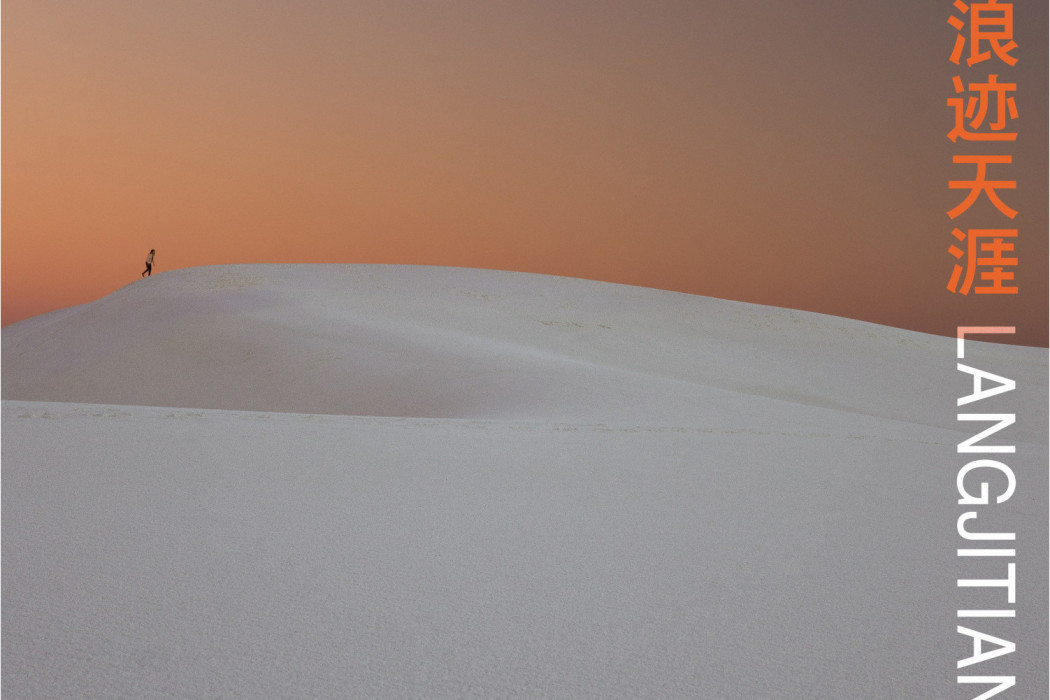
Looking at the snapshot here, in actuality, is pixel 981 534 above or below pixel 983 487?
below

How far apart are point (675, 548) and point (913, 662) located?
1.54m

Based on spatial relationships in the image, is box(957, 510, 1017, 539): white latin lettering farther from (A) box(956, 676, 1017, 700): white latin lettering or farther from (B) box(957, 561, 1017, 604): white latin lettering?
(A) box(956, 676, 1017, 700): white latin lettering

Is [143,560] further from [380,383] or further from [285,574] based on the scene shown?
[380,383]

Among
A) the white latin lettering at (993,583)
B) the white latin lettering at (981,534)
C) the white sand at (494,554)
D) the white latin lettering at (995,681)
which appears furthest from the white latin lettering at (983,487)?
the white latin lettering at (995,681)

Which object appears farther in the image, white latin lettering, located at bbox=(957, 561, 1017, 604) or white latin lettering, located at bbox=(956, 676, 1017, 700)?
white latin lettering, located at bbox=(957, 561, 1017, 604)

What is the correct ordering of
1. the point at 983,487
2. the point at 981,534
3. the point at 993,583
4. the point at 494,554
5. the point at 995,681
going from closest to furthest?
the point at 995,681 → the point at 993,583 → the point at 494,554 → the point at 981,534 → the point at 983,487

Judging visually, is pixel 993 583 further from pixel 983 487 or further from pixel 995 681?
pixel 983 487

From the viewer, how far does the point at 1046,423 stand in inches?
757

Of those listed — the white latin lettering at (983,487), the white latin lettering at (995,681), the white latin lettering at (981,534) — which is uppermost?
the white latin lettering at (983,487)

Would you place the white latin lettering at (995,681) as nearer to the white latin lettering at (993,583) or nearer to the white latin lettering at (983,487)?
the white latin lettering at (993,583)

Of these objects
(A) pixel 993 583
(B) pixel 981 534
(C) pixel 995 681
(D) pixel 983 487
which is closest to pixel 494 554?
(C) pixel 995 681

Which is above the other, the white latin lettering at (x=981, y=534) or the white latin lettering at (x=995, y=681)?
the white latin lettering at (x=981, y=534)

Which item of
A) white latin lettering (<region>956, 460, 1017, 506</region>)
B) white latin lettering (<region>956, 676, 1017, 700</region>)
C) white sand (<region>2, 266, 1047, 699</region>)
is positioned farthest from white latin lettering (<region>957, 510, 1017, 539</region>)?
white latin lettering (<region>956, 676, 1017, 700</region>)

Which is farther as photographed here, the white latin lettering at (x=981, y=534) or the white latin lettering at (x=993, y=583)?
the white latin lettering at (x=981, y=534)
